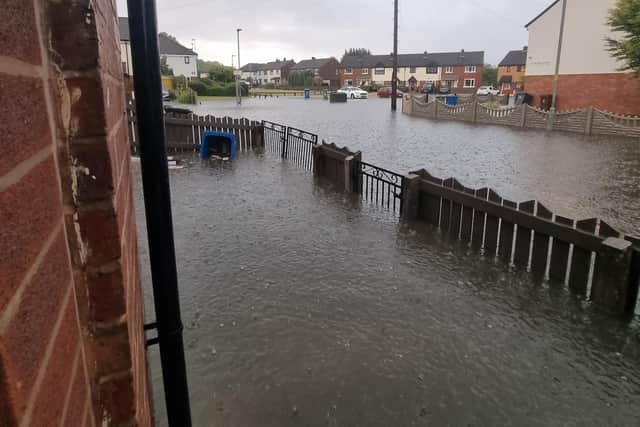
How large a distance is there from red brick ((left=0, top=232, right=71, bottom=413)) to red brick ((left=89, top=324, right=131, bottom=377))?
0.32 meters

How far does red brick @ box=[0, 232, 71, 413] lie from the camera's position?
0.57m

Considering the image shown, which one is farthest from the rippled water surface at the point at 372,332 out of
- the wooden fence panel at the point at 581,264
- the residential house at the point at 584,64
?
the residential house at the point at 584,64

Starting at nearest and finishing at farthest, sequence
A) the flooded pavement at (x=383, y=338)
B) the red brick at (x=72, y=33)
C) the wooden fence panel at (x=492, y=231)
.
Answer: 1. the red brick at (x=72, y=33)
2. the flooded pavement at (x=383, y=338)
3. the wooden fence panel at (x=492, y=231)

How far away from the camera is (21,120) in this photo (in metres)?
0.65

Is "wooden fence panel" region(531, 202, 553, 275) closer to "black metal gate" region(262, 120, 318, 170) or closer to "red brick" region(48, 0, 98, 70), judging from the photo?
"red brick" region(48, 0, 98, 70)

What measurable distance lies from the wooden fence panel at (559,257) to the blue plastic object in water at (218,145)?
32.7ft

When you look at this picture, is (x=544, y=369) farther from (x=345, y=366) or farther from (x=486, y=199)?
(x=486, y=199)

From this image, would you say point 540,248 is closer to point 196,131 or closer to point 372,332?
point 372,332

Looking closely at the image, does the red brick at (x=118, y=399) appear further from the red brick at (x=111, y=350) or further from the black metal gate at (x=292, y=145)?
the black metal gate at (x=292, y=145)

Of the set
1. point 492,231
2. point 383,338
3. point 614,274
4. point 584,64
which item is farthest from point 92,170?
point 584,64

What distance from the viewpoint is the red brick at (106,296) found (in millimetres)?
1064

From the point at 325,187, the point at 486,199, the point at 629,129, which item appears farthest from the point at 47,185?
the point at 629,129

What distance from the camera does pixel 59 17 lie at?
910 mm

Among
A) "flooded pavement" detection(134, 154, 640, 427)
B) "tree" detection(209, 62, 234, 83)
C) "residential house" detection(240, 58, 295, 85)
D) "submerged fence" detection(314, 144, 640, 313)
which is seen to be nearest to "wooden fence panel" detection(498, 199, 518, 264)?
"submerged fence" detection(314, 144, 640, 313)
